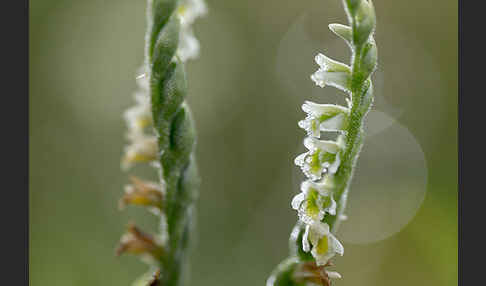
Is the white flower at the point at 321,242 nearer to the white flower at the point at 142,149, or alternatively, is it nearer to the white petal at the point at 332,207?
the white petal at the point at 332,207

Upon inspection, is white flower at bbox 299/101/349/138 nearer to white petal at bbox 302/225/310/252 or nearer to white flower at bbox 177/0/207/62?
white petal at bbox 302/225/310/252

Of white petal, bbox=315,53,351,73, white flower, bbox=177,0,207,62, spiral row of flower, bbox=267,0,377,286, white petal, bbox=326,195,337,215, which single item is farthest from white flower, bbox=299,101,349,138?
white flower, bbox=177,0,207,62

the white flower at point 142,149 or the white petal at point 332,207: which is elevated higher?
the white flower at point 142,149

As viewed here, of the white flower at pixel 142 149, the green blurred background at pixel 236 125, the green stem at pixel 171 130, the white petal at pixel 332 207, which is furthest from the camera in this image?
the green blurred background at pixel 236 125

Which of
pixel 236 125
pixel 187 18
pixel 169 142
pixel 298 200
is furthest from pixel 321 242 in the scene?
pixel 236 125

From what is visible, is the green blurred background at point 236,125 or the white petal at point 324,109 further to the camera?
the green blurred background at point 236,125

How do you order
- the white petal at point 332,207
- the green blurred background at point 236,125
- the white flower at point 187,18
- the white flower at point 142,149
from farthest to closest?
the green blurred background at point 236,125
the white flower at point 142,149
the white flower at point 187,18
the white petal at point 332,207

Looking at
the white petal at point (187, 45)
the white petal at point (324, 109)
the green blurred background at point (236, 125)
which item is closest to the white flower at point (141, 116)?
the white petal at point (187, 45)

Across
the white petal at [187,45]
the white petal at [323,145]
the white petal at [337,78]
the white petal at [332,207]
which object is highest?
the white petal at [187,45]
